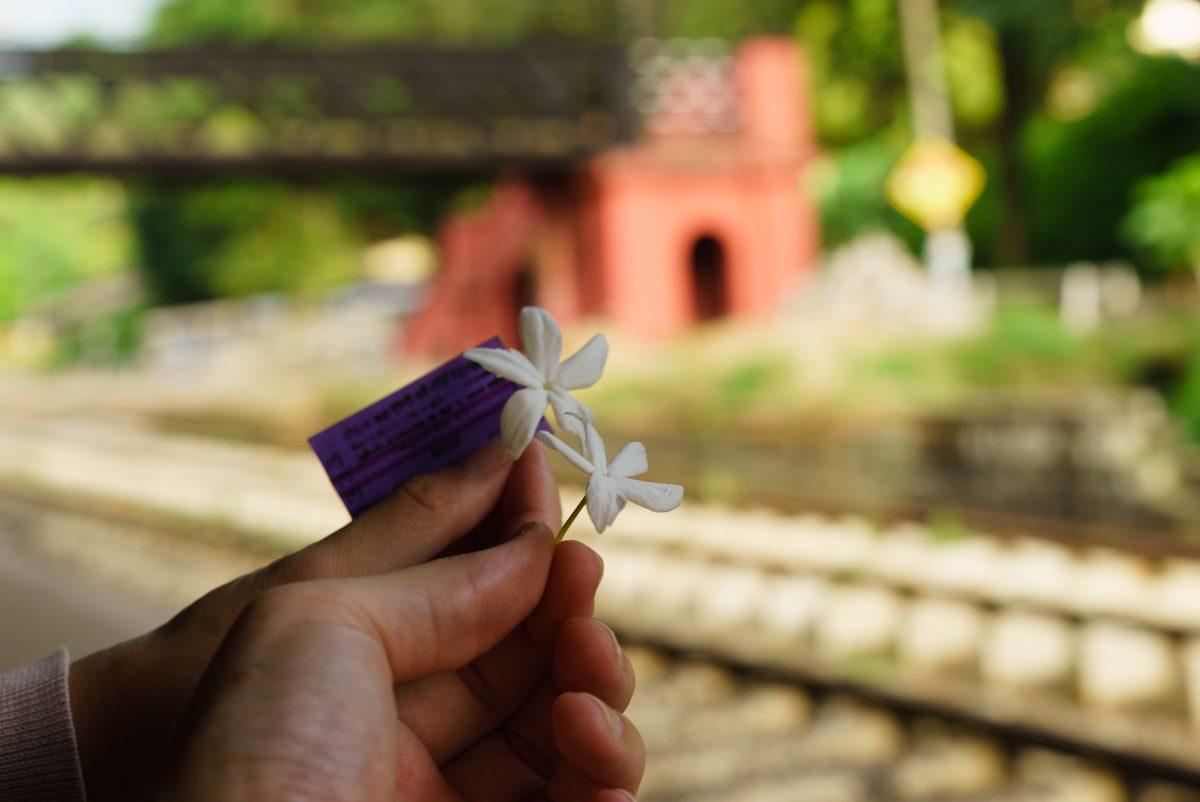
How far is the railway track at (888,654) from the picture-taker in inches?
136

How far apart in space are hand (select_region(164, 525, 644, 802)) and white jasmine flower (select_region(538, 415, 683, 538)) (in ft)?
0.29

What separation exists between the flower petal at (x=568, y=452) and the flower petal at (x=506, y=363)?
0.05 metres

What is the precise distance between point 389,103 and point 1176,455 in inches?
655

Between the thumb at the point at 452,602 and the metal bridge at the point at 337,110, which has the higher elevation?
the metal bridge at the point at 337,110

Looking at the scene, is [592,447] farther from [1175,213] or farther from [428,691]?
[1175,213]

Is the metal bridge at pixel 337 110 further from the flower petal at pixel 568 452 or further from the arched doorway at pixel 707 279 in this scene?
the flower petal at pixel 568 452

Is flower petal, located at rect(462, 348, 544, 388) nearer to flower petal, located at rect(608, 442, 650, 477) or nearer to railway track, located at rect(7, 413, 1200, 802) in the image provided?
flower petal, located at rect(608, 442, 650, 477)

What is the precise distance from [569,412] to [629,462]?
8 centimetres

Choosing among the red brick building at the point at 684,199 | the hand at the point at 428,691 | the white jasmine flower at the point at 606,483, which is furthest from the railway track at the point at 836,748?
the red brick building at the point at 684,199

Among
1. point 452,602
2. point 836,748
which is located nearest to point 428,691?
point 452,602

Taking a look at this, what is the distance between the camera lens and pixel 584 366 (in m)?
1.00

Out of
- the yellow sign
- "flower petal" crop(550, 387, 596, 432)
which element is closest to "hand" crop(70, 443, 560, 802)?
"flower petal" crop(550, 387, 596, 432)

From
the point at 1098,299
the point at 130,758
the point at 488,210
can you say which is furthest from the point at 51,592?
the point at 488,210

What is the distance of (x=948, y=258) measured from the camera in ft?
47.7
